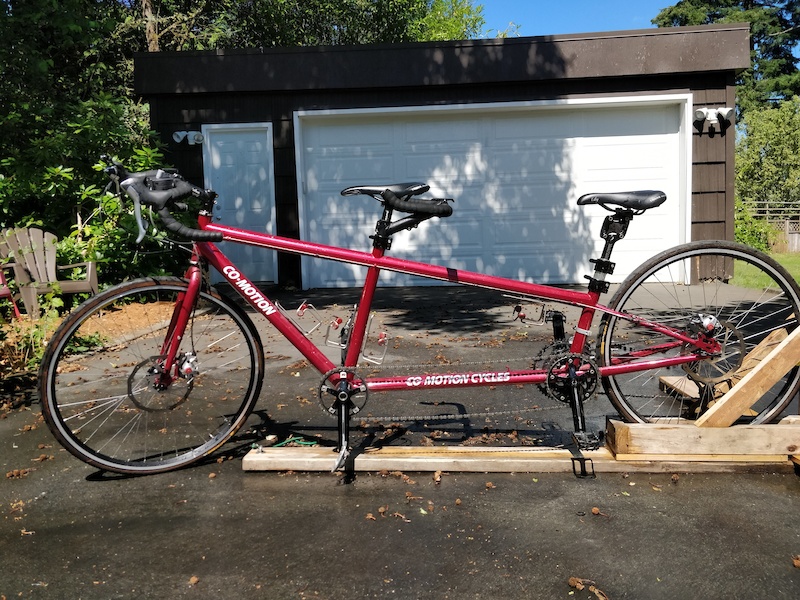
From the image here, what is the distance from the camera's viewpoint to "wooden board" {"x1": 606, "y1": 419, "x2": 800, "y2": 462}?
3053 mm

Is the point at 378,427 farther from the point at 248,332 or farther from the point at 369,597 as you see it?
the point at 369,597

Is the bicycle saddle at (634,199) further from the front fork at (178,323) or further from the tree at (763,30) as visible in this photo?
the tree at (763,30)

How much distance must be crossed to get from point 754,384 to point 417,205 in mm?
1664

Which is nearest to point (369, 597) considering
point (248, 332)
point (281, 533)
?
point (281, 533)

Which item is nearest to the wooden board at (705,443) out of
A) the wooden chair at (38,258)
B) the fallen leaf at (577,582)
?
the fallen leaf at (577,582)

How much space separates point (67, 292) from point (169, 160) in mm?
4163

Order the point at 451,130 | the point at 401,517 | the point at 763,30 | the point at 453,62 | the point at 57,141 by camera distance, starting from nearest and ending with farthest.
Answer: the point at 401,517 < the point at 57,141 < the point at 453,62 < the point at 451,130 < the point at 763,30

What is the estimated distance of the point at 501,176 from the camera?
10289mm

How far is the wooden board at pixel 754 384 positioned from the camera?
9.97 feet

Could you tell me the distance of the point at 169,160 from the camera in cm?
1031

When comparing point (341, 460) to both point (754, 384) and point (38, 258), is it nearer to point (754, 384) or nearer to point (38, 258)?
point (754, 384)

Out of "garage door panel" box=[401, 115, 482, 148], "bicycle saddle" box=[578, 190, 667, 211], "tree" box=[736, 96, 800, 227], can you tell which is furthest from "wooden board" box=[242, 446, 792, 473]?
"tree" box=[736, 96, 800, 227]

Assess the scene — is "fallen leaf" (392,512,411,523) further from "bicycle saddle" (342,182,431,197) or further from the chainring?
"bicycle saddle" (342,182,431,197)

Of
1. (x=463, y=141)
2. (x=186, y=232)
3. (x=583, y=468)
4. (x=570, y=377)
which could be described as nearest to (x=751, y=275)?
(x=463, y=141)
